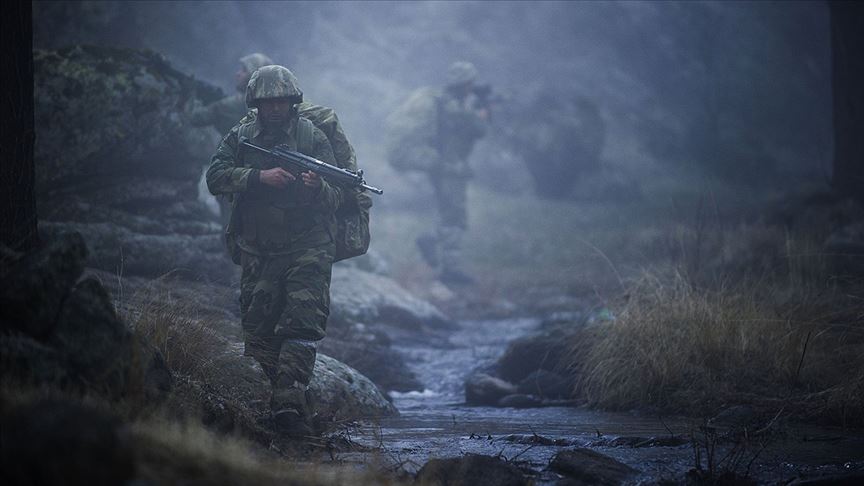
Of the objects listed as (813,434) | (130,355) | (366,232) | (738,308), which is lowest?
(813,434)

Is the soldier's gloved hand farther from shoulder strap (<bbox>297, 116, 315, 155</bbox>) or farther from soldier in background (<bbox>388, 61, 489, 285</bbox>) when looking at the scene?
soldier in background (<bbox>388, 61, 489, 285</bbox>)

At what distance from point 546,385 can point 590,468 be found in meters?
2.91

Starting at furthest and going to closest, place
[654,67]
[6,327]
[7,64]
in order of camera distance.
Answer: [654,67]
[7,64]
[6,327]

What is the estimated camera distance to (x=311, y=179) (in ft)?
16.1

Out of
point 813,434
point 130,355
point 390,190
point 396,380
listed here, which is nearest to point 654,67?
point 390,190

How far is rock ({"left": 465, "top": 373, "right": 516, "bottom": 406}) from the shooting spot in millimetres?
6668

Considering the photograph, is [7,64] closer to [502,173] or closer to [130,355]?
[130,355]

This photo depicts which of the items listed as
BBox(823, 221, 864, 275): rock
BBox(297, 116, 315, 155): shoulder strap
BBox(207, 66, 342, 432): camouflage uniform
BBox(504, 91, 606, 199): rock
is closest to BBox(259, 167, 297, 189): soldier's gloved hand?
BBox(207, 66, 342, 432): camouflage uniform

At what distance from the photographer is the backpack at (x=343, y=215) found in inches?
204

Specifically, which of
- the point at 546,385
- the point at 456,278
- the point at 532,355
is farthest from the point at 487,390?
the point at 456,278

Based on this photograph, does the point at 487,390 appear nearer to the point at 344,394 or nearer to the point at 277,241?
the point at 344,394

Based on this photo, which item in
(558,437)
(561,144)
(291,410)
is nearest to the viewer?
(291,410)

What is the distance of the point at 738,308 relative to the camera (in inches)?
236

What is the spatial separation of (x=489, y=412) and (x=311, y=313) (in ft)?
6.42
